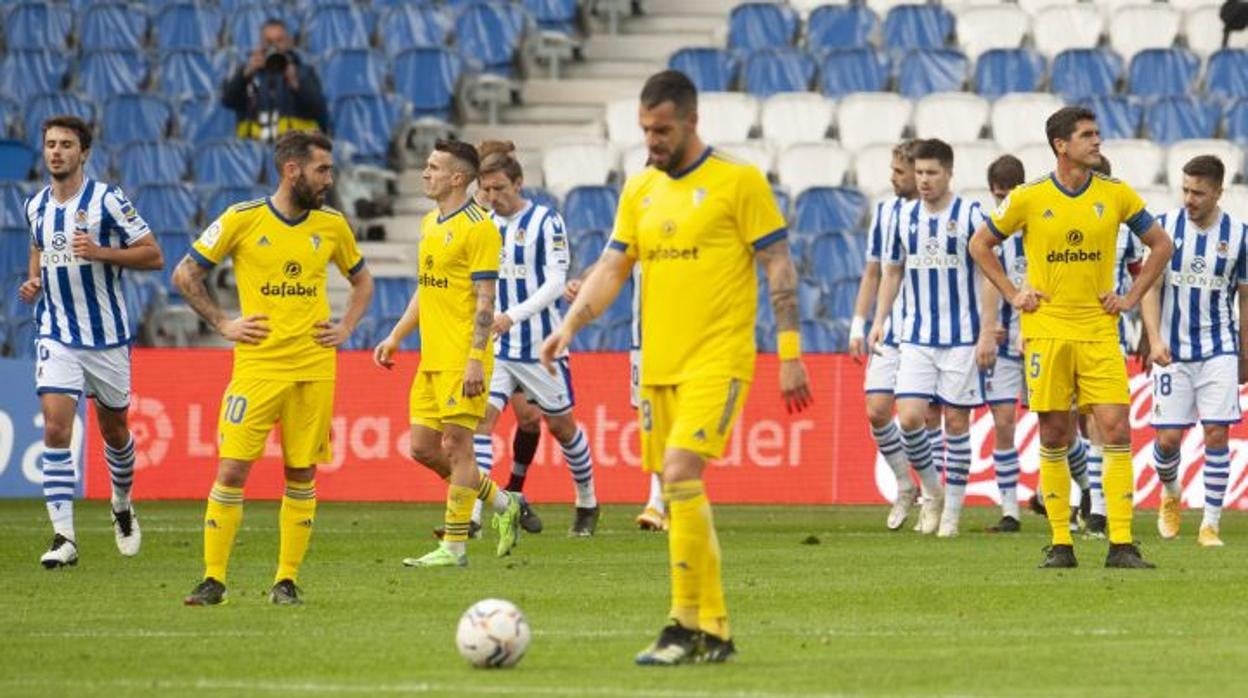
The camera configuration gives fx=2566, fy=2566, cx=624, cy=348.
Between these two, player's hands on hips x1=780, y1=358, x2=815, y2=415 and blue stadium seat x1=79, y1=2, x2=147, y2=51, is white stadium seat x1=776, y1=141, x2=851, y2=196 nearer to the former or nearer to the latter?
blue stadium seat x1=79, y1=2, x2=147, y2=51

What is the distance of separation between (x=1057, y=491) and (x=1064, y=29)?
14.3m

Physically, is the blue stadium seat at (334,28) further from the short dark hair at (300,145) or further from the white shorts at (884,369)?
the short dark hair at (300,145)

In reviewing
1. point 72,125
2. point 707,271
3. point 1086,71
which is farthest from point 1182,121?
point 707,271

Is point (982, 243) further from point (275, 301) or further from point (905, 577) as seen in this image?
point (275, 301)

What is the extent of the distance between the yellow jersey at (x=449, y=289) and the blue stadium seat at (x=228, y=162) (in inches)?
472

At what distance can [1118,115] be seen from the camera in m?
26.0

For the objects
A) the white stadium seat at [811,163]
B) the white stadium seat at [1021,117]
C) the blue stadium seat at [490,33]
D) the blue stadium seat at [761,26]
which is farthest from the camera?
the blue stadium seat at [490,33]

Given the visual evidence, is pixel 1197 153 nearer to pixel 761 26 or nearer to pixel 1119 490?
pixel 761 26

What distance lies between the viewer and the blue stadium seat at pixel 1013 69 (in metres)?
26.9

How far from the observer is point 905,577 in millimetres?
13570

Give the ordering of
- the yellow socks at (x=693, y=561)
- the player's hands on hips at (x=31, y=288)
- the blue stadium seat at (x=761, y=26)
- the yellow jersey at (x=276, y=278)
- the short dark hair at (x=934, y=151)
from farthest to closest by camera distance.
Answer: the blue stadium seat at (x=761, y=26), the short dark hair at (x=934, y=151), the player's hands on hips at (x=31, y=288), the yellow jersey at (x=276, y=278), the yellow socks at (x=693, y=561)

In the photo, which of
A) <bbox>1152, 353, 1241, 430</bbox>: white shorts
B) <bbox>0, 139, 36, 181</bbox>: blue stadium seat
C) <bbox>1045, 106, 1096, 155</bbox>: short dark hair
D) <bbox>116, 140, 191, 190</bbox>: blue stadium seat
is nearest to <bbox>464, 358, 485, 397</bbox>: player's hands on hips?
<bbox>1045, 106, 1096, 155</bbox>: short dark hair

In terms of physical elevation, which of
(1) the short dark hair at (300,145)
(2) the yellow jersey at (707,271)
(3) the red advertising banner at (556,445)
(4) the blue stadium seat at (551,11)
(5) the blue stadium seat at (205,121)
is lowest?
(3) the red advertising banner at (556,445)

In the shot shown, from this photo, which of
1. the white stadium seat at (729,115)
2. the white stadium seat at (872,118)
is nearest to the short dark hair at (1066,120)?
the white stadium seat at (872,118)
